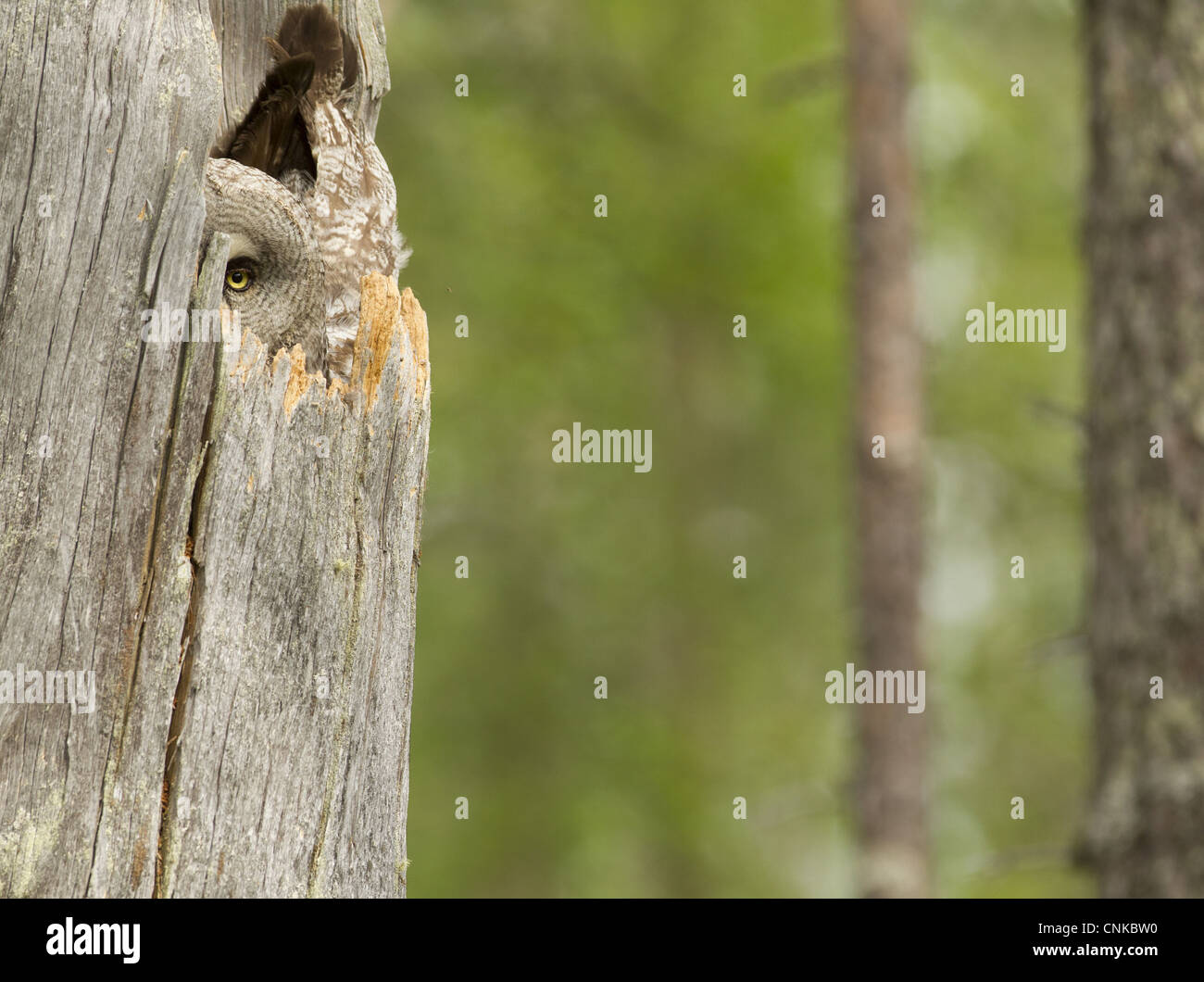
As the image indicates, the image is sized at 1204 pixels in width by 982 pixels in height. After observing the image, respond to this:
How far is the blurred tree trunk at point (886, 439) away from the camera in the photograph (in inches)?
320

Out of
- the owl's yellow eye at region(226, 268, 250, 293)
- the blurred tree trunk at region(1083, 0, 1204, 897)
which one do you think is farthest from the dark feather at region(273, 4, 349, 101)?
the blurred tree trunk at region(1083, 0, 1204, 897)

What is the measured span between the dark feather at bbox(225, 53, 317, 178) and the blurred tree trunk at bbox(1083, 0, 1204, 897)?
3.67 meters

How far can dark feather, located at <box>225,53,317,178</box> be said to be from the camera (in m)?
2.59

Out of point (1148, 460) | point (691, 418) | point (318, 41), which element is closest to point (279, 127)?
point (318, 41)

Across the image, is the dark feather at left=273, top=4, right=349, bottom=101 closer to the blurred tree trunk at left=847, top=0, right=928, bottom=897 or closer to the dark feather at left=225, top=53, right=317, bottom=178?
the dark feather at left=225, top=53, right=317, bottom=178

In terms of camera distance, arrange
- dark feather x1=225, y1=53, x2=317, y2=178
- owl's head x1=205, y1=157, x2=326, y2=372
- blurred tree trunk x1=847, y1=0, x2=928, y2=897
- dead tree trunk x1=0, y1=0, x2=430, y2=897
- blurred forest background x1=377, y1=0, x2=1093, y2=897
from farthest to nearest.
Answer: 1. blurred forest background x1=377, y1=0, x2=1093, y2=897
2. blurred tree trunk x1=847, y1=0, x2=928, y2=897
3. dark feather x1=225, y1=53, x2=317, y2=178
4. owl's head x1=205, y1=157, x2=326, y2=372
5. dead tree trunk x1=0, y1=0, x2=430, y2=897

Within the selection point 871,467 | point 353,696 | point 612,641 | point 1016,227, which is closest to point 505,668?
point 612,641

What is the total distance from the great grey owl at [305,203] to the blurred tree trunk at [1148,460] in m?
3.42

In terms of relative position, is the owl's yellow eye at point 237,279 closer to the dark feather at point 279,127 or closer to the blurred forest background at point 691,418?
the dark feather at point 279,127

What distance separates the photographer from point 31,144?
204 centimetres

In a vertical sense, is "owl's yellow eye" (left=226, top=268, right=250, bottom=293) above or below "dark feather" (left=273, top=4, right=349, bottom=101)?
below

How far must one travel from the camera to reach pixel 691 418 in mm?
12734
